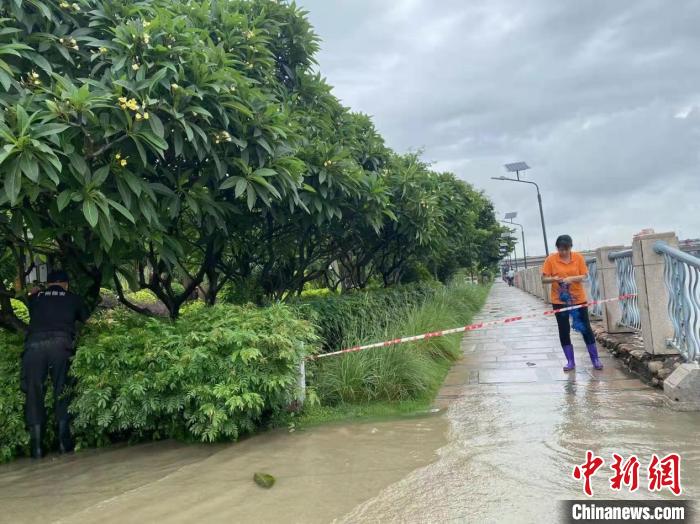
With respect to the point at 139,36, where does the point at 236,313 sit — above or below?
below

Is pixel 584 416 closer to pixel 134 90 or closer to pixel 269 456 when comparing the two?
pixel 269 456

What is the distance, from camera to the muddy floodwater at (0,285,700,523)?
3072 millimetres

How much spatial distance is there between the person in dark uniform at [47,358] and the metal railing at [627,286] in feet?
22.2

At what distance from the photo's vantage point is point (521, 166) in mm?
26469

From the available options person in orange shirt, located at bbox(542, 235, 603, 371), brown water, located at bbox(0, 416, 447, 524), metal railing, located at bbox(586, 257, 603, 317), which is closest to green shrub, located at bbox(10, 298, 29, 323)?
brown water, located at bbox(0, 416, 447, 524)

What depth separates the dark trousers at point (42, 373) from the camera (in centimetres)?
459

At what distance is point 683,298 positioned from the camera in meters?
5.04

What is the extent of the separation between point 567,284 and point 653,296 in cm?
90

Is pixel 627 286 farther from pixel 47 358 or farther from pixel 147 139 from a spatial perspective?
pixel 47 358

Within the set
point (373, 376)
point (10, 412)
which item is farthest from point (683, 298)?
point (10, 412)

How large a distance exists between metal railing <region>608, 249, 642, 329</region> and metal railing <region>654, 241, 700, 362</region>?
166cm

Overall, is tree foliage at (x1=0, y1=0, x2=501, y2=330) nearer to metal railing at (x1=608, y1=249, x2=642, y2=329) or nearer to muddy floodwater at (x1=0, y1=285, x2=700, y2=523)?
muddy floodwater at (x1=0, y1=285, x2=700, y2=523)

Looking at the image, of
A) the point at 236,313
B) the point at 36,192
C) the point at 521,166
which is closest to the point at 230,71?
the point at 36,192

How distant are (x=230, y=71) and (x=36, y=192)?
6.08 ft
